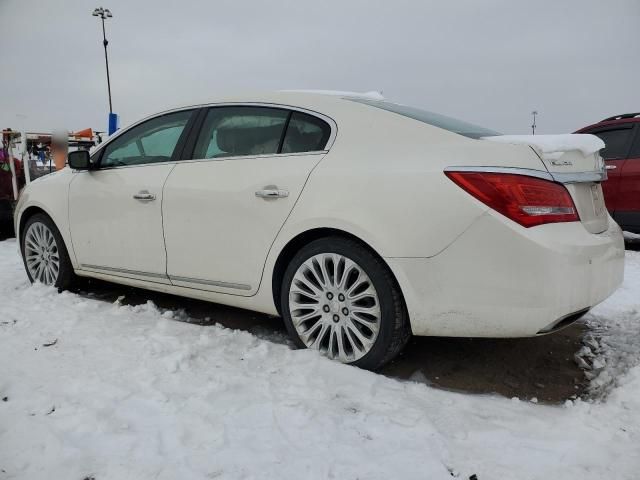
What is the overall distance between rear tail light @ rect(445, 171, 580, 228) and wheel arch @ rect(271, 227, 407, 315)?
1.79 ft

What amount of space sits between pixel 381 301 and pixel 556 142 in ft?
3.67

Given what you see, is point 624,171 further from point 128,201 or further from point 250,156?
point 128,201

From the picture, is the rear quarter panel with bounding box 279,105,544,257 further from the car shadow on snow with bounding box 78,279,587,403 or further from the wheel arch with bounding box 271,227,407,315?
the car shadow on snow with bounding box 78,279,587,403

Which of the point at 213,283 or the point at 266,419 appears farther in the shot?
the point at 213,283

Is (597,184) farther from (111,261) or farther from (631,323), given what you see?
(111,261)

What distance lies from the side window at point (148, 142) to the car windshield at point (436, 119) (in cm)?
129

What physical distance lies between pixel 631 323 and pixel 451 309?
5.98 feet

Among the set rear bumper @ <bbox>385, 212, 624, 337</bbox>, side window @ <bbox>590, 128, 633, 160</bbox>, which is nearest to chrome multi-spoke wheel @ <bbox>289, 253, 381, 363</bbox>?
rear bumper @ <bbox>385, 212, 624, 337</bbox>

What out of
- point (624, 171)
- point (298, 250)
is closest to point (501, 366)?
point (298, 250)

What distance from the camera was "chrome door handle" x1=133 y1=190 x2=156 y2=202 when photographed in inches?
131

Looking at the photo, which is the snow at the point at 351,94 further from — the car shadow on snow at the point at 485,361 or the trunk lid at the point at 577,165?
the car shadow on snow at the point at 485,361

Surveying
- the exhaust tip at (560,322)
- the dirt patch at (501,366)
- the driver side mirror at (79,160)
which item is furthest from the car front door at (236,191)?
the exhaust tip at (560,322)

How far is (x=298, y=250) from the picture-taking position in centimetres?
283

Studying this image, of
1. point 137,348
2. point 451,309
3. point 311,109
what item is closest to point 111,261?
point 137,348
